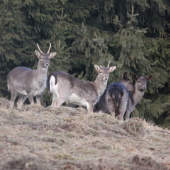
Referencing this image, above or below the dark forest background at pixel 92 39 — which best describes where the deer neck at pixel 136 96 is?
below

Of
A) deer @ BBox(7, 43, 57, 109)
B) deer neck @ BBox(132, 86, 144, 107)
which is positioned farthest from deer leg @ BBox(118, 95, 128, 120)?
deer @ BBox(7, 43, 57, 109)

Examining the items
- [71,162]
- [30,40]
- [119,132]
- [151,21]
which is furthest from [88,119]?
[151,21]

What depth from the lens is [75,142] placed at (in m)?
6.32

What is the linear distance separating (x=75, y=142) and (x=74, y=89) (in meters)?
4.70

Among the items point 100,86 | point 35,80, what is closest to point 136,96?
point 100,86

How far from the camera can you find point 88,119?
26.1 ft

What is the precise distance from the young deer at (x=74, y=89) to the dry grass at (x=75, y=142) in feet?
5.63

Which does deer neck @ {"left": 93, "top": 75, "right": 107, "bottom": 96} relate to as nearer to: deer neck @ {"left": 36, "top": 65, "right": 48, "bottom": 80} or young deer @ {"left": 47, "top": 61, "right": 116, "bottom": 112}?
young deer @ {"left": 47, "top": 61, "right": 116, "bottom": 112}

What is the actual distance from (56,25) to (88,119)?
28.3 feet

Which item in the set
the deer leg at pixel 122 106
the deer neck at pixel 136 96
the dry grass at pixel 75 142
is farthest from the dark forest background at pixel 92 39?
the dry grass at pixel 75 142

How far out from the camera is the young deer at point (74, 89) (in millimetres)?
10641

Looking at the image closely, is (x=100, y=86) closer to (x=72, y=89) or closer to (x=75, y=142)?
(x=72, y=89)

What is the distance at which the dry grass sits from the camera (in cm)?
514

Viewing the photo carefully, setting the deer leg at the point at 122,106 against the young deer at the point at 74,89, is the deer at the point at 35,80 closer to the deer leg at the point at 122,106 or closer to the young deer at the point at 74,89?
the young deer at the point at 74,89
